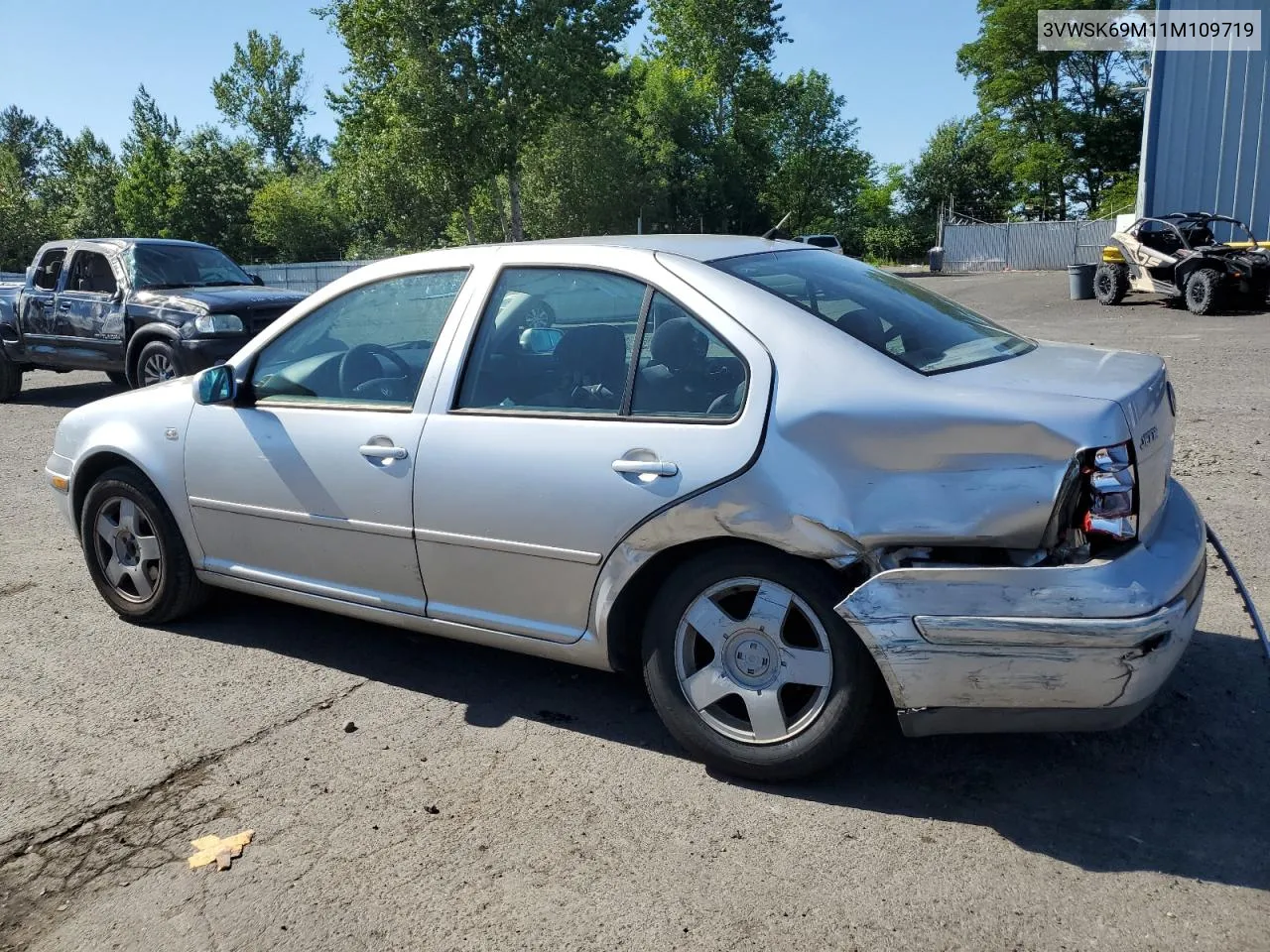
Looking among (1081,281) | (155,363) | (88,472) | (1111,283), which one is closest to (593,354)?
(88,472)

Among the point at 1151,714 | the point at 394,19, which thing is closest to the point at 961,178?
the point at 394,19

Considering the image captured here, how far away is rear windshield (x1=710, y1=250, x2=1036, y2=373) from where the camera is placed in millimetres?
3334

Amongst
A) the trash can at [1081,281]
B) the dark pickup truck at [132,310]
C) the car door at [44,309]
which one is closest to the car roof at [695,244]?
the dark pickup truck at [132,310]

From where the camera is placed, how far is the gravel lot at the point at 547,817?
107 inches

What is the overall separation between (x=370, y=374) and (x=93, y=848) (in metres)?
1.87

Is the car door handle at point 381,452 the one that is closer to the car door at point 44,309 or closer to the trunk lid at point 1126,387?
the trunk lid at point 1126,387

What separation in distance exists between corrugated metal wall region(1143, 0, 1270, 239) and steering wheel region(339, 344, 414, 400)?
25876 millimetres

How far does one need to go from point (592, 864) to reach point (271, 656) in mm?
2140

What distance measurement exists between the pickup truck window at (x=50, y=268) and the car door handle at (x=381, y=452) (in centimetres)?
1065

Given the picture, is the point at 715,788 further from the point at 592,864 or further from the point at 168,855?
the point at 168,855

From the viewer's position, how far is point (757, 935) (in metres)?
2.64

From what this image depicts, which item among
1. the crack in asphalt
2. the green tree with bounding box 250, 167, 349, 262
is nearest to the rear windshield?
the crack in asphalt

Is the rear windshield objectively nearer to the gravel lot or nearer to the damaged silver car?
the damaged silver car

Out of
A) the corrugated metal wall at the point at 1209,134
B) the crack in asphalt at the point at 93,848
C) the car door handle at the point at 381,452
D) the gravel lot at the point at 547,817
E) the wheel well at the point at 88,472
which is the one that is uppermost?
the corrugated metal wall at the point at 1209,134
